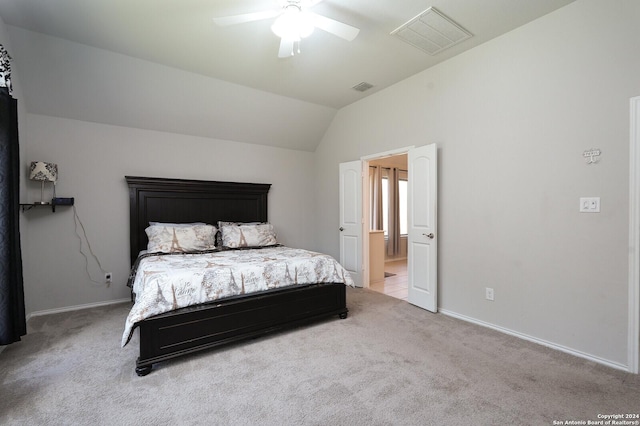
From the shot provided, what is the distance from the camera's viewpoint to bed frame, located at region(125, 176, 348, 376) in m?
2.32

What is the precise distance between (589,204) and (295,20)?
268 centimetres

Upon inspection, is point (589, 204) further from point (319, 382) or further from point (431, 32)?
point (319, 382)

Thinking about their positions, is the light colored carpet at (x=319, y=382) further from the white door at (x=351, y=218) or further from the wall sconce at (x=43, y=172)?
the white door at (x=351, y=218)

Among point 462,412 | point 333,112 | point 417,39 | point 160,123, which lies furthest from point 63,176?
point 462,412

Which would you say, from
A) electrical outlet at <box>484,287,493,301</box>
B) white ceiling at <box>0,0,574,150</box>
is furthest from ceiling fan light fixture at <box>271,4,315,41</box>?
electrical outlet at <box>484,287,493,301</box>

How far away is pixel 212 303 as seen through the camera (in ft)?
8.36

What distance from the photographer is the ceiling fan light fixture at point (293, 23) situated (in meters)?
2.11

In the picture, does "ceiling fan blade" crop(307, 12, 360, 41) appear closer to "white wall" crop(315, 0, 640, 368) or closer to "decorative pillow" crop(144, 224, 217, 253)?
"white wall" crop(315, 0, 640, 368)

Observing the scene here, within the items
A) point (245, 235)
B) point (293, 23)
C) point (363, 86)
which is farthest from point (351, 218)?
point (293, 23)

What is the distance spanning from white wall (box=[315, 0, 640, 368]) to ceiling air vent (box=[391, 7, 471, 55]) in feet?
1.17

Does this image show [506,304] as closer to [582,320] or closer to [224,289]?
[582,320]

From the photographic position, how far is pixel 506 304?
2.88 m

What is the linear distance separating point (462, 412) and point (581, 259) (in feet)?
5.42

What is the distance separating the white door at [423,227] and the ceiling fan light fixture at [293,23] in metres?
1.93
